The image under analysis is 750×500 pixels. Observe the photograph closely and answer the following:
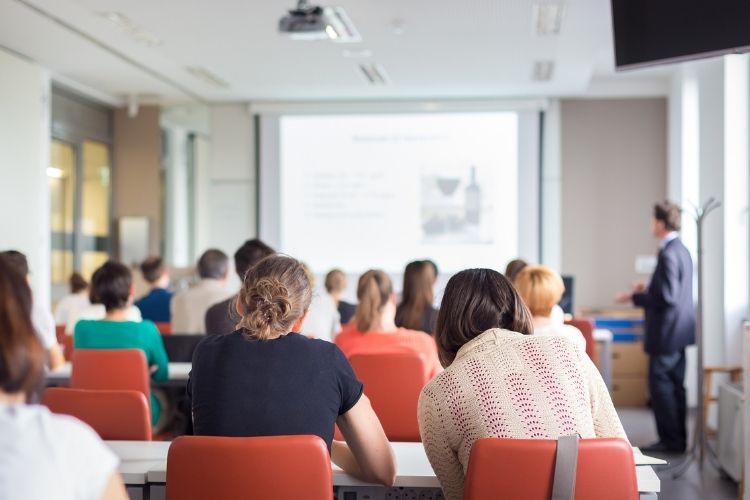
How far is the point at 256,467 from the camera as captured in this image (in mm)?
1993

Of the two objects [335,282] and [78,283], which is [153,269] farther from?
[335,282]

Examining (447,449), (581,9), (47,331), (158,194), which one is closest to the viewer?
(447,449)

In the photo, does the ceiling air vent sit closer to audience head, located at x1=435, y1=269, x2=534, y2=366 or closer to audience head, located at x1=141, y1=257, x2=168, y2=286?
audience head, located at x1=141, y1=257, x2=168, y2=286

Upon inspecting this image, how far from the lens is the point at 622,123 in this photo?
32.3 feet

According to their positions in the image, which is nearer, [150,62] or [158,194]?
[150,62]

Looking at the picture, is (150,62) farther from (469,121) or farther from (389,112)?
(469,121)

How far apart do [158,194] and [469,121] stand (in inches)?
139

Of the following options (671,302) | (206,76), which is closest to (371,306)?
(671,302)

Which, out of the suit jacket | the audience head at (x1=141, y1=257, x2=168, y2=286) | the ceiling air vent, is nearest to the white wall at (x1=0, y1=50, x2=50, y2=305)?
the audience head at (x1=141, y1=257, x2=168, y2=286)

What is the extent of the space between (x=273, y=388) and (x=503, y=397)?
1.80 ft

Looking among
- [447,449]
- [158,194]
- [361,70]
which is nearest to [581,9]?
[361,70]

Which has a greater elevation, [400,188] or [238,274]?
[400,188]

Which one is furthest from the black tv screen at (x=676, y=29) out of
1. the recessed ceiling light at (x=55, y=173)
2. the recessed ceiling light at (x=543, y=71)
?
the recessed ceiling light at (x=55, y=173)

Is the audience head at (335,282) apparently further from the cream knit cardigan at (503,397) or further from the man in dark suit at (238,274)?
the cream knit cardigan at (503,397)
